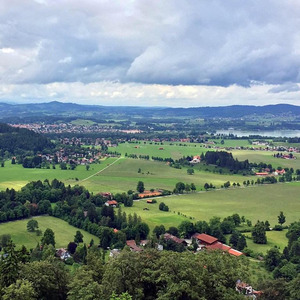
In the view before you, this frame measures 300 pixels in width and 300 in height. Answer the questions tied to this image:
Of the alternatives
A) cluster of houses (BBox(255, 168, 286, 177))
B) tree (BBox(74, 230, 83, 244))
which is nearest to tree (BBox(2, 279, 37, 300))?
tree (BBox(74, 230, 83, 244))

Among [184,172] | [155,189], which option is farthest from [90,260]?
[184,172]

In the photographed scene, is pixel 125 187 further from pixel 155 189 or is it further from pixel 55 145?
pixel 55 145

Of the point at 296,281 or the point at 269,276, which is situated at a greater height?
the point at 296,281

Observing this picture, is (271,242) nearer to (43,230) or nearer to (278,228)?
(278,228)

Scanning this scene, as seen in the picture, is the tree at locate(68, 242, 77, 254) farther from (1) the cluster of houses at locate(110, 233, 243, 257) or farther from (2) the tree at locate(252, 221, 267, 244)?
(2) the tree at locate(252, 221, 267, 244)

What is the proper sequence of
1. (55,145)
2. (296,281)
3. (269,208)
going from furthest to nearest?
(55,145) → (269,208) → (296,281)

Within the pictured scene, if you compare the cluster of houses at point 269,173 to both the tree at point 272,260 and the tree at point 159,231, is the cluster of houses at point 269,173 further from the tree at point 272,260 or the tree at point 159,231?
the tree at point 272,260
